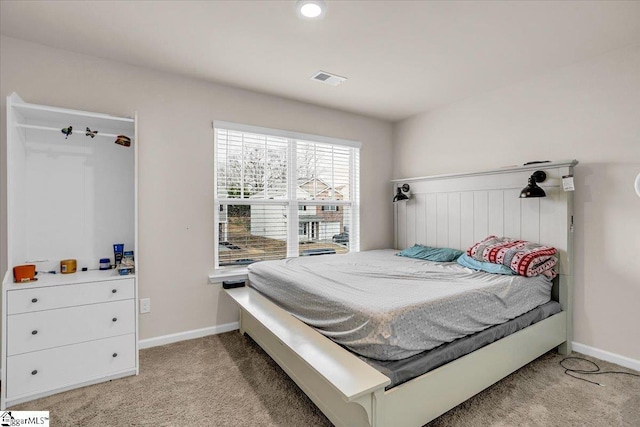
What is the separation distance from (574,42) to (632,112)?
0.68 m

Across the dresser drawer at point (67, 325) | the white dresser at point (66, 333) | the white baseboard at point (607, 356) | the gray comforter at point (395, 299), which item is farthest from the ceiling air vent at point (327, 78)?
the white baseboard at point (607, 356)

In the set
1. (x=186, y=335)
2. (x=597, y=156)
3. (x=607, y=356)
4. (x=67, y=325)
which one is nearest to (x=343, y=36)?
(x=597, y=156)

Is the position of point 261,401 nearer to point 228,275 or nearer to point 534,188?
point 228,275

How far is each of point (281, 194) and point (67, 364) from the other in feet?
7.32

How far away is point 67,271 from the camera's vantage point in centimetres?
232

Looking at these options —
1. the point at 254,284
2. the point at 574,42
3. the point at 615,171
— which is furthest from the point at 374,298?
the point at 574,42

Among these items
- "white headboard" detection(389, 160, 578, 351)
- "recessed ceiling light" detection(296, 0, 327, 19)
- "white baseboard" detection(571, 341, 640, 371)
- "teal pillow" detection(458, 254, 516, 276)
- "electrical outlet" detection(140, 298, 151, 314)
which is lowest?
"white baseboard" detection(571, 341, 640, 371)

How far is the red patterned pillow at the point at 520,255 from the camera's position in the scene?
2346mm

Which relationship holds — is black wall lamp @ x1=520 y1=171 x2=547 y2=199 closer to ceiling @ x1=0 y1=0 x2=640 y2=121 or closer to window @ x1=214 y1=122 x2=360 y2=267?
ceiling @ x1=0 y1=0 x2=640 y2=121

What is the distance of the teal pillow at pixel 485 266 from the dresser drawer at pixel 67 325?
8.95 ft

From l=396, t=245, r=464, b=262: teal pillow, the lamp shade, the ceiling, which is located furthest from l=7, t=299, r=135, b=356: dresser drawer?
the lamp shade

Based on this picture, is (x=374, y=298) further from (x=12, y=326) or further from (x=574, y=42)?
(x=574, y=42)

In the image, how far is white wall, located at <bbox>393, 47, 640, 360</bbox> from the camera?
91.7 inches

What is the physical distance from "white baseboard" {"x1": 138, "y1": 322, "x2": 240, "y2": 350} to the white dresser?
0.47 metres
